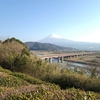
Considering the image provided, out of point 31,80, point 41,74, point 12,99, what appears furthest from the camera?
point 41,74

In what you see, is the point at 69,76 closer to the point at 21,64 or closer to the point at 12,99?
the point at 21,64

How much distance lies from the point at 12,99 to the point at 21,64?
16.2 m

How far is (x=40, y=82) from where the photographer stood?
12828mm

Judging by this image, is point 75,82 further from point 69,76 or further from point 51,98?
point 51,98

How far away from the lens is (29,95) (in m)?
4.21

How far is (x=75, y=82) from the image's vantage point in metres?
14.3

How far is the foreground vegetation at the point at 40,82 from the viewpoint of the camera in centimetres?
439

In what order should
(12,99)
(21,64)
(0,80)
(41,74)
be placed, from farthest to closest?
(21,64)
(41,74)
(0,80)
(12,99)

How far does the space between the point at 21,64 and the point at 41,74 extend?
2996 millimetres

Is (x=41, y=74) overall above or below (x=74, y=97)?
below

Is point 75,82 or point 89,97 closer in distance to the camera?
point 89,97

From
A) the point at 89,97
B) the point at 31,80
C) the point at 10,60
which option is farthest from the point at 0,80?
the point at 10,60

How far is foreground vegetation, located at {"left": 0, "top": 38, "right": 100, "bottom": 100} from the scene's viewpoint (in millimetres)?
4387

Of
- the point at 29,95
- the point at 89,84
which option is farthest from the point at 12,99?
the point at 89,84
